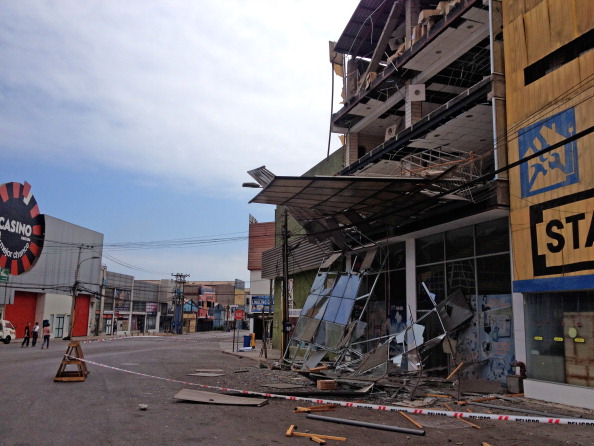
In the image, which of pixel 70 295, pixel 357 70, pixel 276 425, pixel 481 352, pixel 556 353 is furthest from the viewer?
pixel 70 295

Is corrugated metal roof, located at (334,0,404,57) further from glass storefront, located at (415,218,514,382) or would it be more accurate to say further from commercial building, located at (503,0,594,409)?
glass storefront, located at (415,218,514,382)

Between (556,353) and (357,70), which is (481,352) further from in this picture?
(357,70)

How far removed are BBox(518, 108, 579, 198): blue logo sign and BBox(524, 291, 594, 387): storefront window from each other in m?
2.90

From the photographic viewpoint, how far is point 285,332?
24.5 metres

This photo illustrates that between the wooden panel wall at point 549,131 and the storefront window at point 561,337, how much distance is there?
71 cm

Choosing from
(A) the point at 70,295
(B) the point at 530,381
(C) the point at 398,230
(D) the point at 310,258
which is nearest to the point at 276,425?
(B) the point at 530,381

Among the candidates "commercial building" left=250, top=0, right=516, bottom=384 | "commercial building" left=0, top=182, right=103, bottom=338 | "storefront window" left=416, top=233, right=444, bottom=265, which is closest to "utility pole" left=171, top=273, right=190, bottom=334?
"commercial building" left=0, top=182, right=103, bottom=338

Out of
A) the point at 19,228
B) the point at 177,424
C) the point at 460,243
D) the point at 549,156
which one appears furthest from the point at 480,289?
the point at 19,228

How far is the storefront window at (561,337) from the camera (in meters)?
12.2

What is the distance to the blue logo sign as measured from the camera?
12.9m

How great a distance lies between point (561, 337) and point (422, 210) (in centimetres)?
667

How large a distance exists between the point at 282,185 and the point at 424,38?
979cm

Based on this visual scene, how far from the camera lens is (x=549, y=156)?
13547 mm

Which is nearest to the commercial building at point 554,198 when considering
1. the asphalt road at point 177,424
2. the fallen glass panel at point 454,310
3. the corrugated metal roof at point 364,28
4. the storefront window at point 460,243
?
the fallen glass panel at point 454,310
